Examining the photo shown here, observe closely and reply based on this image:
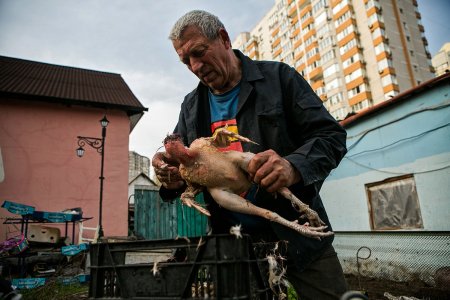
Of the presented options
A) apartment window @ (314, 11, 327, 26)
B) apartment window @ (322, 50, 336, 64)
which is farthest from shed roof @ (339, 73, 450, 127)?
apartment window @ (314, 11, 327, 26)

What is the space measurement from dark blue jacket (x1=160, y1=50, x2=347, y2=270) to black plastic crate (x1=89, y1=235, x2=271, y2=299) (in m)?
0.56

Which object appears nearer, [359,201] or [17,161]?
[359,201]

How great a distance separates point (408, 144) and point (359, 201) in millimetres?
2287

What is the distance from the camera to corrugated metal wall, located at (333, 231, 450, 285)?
6.56 meters

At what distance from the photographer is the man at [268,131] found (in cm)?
179

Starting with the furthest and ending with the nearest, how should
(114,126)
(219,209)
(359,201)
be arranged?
(114,126) → (359,201) → (219,209)

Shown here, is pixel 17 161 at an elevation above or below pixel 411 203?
above

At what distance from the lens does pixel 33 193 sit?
42.8 feet

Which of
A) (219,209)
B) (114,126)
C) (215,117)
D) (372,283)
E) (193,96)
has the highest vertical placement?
(114,126)

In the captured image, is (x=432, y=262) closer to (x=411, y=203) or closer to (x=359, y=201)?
(x=411, y=203)

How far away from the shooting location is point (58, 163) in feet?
45.5

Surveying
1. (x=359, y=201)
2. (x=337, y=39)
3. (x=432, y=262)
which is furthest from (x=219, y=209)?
Answer: (x=337, y=39)

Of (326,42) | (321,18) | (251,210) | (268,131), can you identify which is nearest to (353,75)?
(326,42)

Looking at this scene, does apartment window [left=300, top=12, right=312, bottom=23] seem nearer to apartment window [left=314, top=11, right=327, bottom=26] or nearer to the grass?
apartment window [left=314, top=11, right=327, bottom=26]
